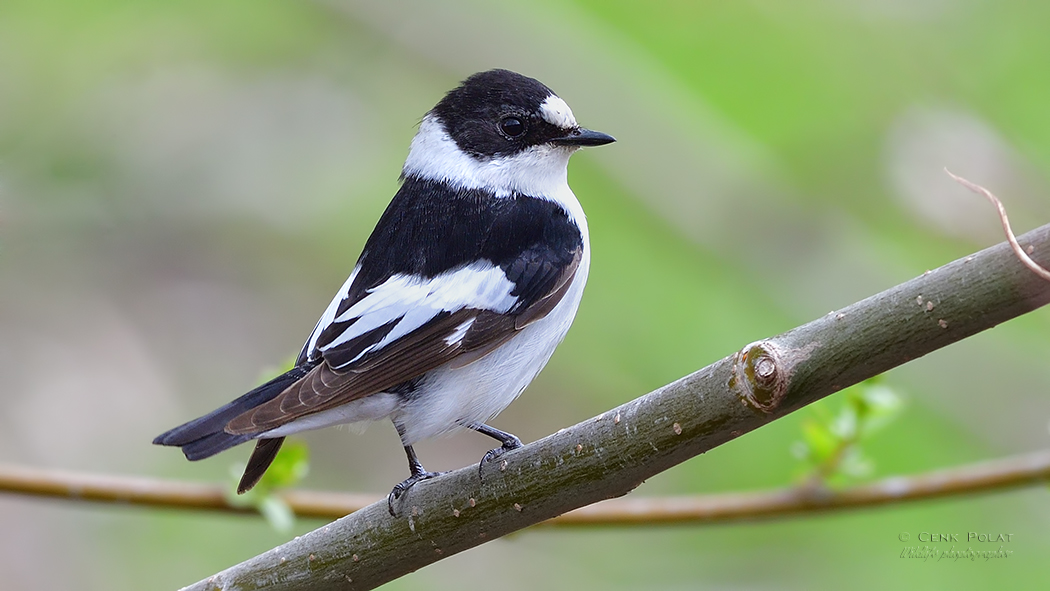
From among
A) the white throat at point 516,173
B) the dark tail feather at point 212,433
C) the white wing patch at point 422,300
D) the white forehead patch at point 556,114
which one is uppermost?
the white forehead patch at point 556,114

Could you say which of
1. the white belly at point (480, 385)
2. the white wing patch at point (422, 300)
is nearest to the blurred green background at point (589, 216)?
the white belly at point (480, 385)

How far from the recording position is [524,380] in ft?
9.14

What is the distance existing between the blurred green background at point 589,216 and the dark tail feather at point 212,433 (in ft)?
6.18

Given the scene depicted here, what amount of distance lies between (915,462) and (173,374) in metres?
3.92

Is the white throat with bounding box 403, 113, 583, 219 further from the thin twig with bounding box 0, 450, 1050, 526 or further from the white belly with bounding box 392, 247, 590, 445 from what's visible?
the thin twig with bounding box 0, 450, 1050, 526

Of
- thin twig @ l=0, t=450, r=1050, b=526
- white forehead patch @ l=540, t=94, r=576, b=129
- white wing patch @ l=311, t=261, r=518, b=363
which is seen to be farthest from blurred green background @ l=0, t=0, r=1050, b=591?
white forehead patch @ l=540, t=94, r=576, b=129

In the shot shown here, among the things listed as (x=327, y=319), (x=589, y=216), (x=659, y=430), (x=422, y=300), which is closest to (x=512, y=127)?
(x=422, y=300)

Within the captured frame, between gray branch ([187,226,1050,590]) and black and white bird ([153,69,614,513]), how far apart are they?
201 millimetres

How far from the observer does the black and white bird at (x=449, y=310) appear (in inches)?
99.2

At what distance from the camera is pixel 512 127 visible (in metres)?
3.22

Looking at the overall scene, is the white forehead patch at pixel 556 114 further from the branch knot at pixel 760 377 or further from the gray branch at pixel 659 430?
the branch knot at pixel 760 377

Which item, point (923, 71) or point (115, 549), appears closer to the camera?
point (115, 549)

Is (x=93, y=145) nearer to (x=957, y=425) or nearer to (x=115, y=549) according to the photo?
(x=115, y=549)

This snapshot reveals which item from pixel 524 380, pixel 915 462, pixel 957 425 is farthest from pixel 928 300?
pixel 915 462
